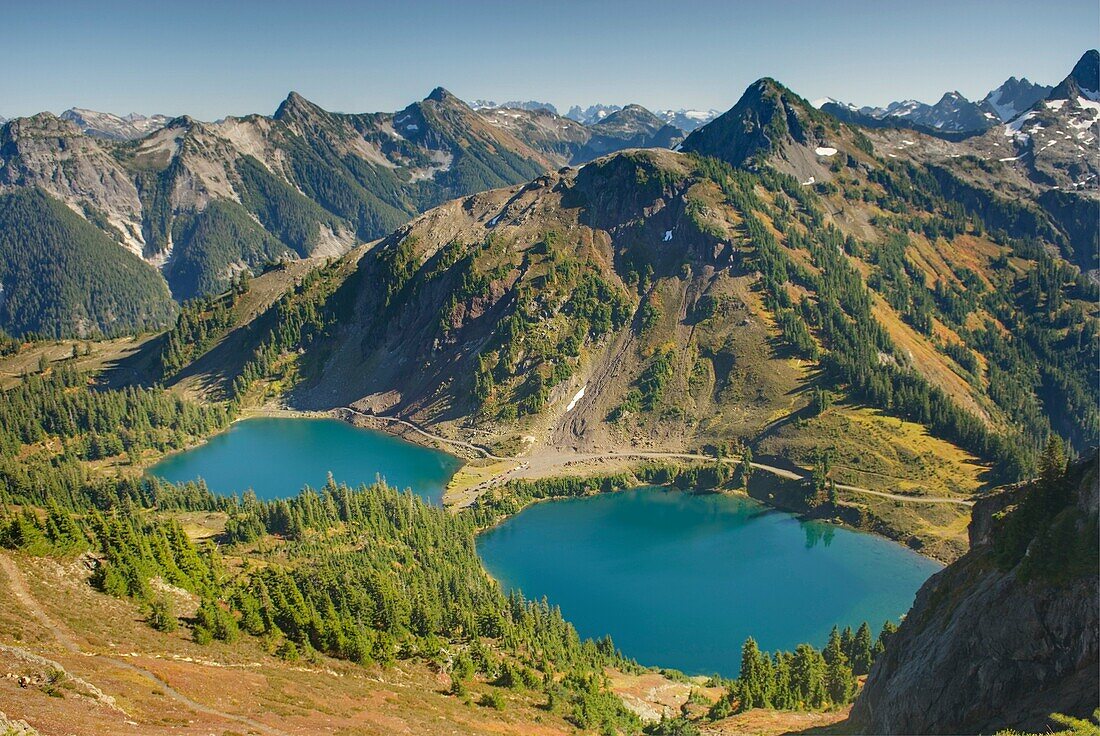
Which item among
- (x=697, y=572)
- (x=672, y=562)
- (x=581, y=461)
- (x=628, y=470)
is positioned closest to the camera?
(x=697, y=572)

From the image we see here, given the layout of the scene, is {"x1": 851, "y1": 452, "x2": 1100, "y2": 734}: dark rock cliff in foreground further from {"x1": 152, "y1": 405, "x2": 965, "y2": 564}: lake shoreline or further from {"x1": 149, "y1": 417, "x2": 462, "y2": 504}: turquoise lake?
{"x1": 149, "y1": 417, "x2": 462, "y2": 504}: turquoise lake

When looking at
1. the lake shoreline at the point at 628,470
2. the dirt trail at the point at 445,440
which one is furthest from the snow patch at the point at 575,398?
the dirt trail at the point at 445,440

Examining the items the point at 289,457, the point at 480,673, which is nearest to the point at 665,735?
the point at 480,673

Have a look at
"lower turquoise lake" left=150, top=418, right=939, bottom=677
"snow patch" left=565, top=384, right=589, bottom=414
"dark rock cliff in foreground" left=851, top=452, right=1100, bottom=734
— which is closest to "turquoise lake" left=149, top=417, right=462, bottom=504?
"lower turquoise lake" left=150, top=418, right=939, bottom=677

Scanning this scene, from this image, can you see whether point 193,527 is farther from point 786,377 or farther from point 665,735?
point 786,377

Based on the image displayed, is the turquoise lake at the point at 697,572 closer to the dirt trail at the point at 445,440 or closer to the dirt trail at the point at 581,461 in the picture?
the dirt trail at the point at 581,461

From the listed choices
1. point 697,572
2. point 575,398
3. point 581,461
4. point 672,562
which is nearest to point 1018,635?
point 697,572

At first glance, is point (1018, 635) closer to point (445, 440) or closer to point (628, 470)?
point (628, 470)
